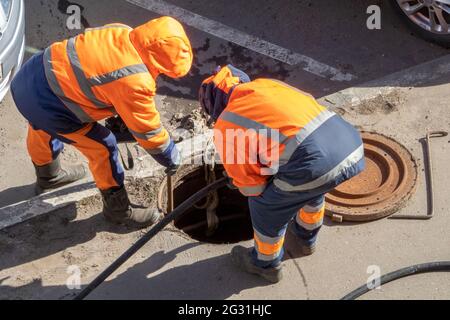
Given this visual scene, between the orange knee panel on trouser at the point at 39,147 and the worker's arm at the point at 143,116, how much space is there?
894mm

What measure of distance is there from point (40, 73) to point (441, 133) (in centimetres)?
327

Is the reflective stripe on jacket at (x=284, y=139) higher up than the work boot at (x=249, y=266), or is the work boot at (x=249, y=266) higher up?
the reflective stripe on jacket at (x=284, y=139)

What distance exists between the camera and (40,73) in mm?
4852

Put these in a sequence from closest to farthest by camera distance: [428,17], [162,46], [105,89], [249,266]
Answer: [162,46]
[105,89]
[249,266]
[428,17]

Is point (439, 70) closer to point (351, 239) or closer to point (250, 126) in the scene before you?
point (351, 239)

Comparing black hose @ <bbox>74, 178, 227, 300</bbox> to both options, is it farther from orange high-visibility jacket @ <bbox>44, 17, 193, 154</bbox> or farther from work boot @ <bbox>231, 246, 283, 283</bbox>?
work boot @ <bbox>231, 246, 283, 283</bbox>

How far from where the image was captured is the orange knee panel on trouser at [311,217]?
496 cm

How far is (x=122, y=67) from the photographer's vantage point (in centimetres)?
454

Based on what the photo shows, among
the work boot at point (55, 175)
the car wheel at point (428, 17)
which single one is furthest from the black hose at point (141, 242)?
the car wheel at point (428, 17)

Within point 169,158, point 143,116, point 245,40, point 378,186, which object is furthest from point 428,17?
point 143,116

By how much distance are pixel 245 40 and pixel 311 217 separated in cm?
247

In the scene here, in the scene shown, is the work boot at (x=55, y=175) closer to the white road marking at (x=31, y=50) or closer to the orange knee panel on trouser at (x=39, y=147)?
the orange knee panel on trouser at (x=39, y=147)

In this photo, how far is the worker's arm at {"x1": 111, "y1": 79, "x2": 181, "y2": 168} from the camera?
15.0 ft

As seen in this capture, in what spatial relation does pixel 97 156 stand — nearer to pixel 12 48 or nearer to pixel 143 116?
pixel 143 116
